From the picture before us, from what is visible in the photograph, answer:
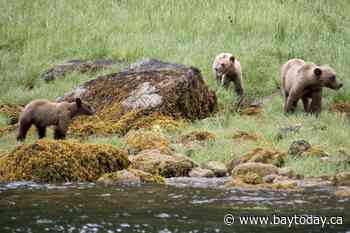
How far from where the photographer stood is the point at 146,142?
1177 cm

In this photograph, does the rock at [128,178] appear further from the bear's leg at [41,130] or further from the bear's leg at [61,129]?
the bear's leg at [41,130]

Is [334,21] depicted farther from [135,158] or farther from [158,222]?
[158,222]

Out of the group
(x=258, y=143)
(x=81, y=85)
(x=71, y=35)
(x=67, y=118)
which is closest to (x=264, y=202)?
(x=258, y=143)

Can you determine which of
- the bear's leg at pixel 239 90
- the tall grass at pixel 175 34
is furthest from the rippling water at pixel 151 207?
the tall grass at pixel 175 34

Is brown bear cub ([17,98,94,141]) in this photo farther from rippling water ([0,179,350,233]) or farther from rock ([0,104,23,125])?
rippling water ([0,179,350,233])

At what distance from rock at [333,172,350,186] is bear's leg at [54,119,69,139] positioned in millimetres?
5074

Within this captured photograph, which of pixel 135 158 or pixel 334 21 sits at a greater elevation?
pixel 334 21

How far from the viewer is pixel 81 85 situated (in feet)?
50.0

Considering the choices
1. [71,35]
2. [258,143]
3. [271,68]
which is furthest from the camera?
[71,35]

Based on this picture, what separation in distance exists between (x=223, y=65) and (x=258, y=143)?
4.96 m

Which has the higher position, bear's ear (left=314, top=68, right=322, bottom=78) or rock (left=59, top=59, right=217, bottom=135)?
bear's ear (left=314, top=68, right=322, bottom=78)

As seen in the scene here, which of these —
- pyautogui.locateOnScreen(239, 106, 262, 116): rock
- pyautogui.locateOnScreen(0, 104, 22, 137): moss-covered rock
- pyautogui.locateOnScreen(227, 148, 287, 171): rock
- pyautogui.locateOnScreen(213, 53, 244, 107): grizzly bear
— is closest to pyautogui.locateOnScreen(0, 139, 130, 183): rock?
pyautogui.locateOnScreen(227, 148, 287, 171): rock

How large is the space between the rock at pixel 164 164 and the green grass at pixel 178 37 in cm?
394

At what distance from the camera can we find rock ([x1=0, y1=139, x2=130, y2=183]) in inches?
383
